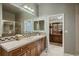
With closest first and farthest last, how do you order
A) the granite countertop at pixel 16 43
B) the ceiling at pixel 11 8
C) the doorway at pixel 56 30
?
the granite countertop at pixel 16 43 → the ceiling at pixel 11 8 → the doorway at pixel 56 30

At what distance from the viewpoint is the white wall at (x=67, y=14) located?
1.94 metres

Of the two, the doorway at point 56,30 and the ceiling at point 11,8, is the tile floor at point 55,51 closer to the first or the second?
the doorway at point 56,30

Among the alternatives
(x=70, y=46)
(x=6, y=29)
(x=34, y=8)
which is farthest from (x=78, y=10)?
(x=6, y=29)

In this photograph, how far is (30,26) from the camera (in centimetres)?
197

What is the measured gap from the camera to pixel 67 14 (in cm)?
195

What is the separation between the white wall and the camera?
76.4 inches

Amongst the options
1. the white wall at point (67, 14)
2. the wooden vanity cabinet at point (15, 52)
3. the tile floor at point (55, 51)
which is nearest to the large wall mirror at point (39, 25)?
the white wall at point (67, 14)

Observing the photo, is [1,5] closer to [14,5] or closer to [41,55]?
[14,5]

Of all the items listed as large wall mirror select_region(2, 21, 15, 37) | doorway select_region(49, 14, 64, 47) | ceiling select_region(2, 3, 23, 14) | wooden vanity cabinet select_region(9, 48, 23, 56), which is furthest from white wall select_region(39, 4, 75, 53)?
wooden vanity cabinet select_region(9, 48, 23, 56)

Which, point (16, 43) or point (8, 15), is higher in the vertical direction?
point (8, 15)

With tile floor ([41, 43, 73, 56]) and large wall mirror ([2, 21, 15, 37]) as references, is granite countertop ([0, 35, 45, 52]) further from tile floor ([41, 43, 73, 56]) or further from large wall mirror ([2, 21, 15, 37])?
tile floor ([41, 43, 73, 56])

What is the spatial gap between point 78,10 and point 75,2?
161mm

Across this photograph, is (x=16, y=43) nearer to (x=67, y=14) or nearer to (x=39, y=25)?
(x=39, y=25)

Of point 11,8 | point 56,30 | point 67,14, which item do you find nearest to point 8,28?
point 11,8
